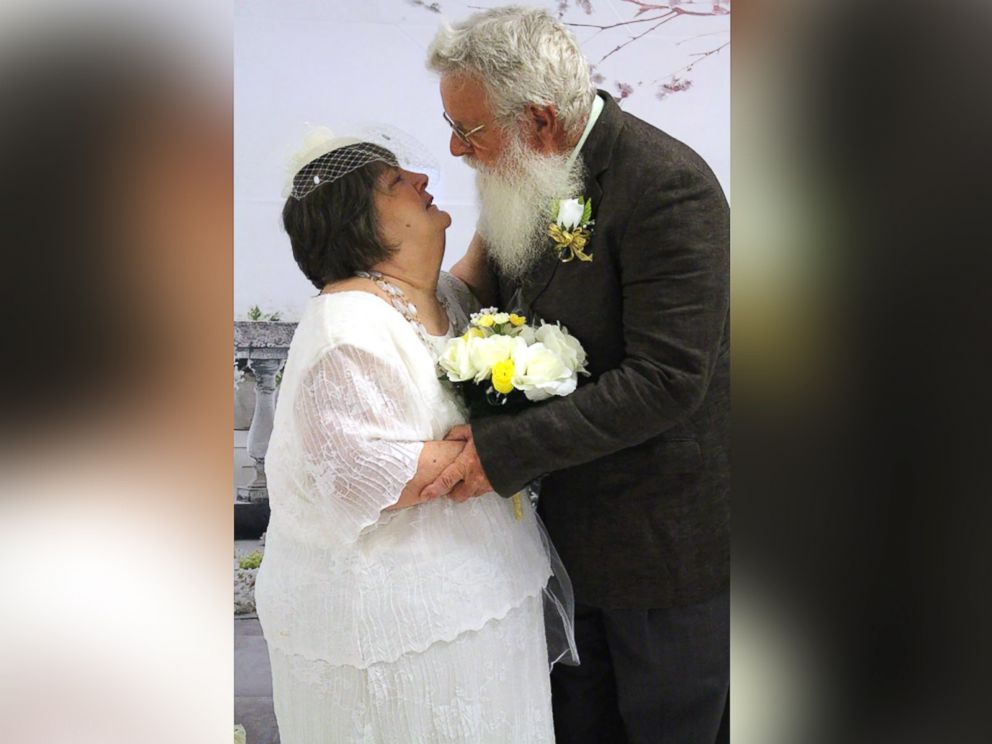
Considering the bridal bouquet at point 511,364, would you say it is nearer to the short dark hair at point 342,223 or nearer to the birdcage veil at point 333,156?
the short dark hair at point 342,223

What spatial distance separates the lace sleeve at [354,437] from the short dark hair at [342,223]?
207 mm

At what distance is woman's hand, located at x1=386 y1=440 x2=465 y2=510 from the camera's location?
1370 mm

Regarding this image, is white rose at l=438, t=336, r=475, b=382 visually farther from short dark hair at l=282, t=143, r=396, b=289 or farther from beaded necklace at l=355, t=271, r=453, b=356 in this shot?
short dark hair at l=282, t=143, r=396, b=289

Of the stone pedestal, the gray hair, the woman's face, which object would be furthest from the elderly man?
the stone pedestal

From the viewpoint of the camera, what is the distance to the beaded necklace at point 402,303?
4.75ft

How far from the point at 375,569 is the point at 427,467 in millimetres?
187

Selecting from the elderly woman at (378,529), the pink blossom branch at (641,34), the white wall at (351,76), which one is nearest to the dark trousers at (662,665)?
the elderly woman at (378,529)

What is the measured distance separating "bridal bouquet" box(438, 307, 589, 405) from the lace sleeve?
4.8 inches

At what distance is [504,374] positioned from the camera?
4.53 feet

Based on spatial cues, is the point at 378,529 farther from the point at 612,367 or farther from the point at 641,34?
the point at 641,34

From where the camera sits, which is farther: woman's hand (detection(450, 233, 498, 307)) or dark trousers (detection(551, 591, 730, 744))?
woman's hand (detection(450, 233, 498, 307))

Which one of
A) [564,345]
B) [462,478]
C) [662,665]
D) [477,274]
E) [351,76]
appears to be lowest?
[662,665]

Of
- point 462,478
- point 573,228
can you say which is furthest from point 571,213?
point 462,478

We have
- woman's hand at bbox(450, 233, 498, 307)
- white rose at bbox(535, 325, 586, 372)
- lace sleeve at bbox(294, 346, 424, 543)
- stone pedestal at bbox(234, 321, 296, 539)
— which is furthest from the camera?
woman's hand at bbox(450, 233, 498, 307)
